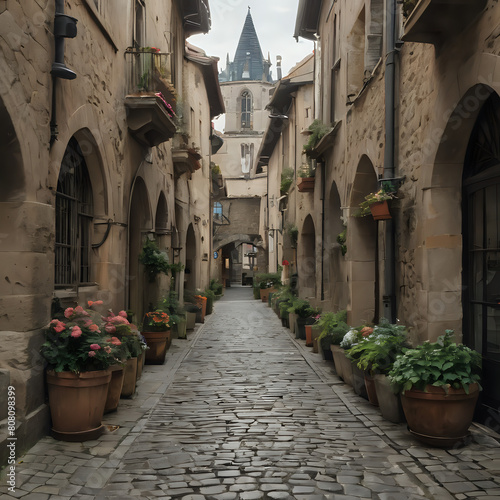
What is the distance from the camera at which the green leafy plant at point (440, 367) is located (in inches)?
194

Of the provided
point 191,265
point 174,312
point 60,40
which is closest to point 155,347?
point 174,312

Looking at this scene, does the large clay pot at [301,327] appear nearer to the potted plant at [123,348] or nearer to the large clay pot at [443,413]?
the potted plant at [123,348]

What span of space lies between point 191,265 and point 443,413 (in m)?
14.8

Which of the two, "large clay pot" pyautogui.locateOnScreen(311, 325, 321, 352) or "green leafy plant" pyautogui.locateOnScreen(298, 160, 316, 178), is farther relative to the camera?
"green leafy plant" pyautogui.locateOnScreen(298, 160, 316, 178)

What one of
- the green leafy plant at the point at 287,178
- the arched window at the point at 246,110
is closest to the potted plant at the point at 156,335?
the green leafy plant at the point at 287,178

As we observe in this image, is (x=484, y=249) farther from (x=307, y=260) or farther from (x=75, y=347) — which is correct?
(x=307, y=260)

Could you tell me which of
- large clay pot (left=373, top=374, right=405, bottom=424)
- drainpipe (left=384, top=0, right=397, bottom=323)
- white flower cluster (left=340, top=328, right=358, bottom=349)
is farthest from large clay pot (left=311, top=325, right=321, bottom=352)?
large clay pot (left=373, top=374, right=405, bottom=424)

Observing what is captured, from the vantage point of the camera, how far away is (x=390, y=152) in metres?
7.34

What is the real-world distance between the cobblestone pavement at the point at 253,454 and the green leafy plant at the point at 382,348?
0.58m

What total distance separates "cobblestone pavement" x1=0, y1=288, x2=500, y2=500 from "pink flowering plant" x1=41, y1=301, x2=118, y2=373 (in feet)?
2.27

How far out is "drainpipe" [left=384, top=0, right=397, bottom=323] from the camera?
7.30 m

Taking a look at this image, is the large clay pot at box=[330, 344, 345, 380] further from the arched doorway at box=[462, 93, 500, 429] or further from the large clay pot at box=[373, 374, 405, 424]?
the arched doorway at box=[462, 93, 500, 429]

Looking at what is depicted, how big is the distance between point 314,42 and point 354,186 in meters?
8.10

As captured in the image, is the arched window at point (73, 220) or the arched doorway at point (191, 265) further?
the arched doorway at point (191, 265)
